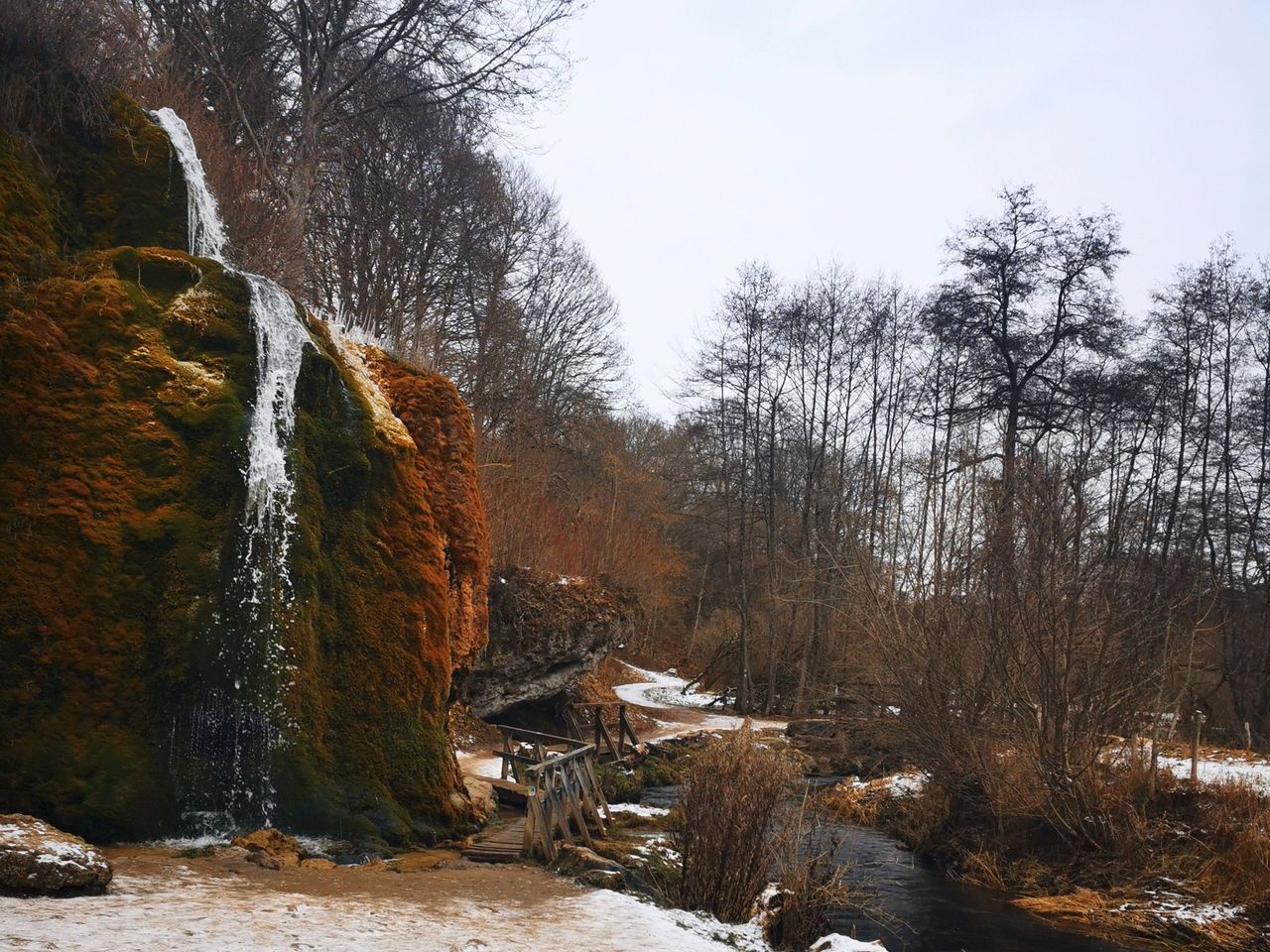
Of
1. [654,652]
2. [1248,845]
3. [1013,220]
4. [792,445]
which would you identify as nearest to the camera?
[1248,845]

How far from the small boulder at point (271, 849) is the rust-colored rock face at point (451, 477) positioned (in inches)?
144

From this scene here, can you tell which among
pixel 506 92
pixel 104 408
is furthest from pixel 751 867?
pixel 506 92

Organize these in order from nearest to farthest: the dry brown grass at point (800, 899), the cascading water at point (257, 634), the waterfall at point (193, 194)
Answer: the cascading water at point (257, 634)
the dry brown grass at point (800, 899)
the waterfall at point (193, 194)

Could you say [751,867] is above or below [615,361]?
below

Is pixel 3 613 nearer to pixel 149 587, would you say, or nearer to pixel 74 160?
pixel 149 587

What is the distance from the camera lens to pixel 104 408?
8023 mm

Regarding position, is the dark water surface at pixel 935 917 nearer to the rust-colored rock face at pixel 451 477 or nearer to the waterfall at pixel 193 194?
the rust-colored rock face at pixel 451 477

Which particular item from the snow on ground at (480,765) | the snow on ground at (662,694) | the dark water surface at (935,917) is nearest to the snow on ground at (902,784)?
the dark water surface at (935,917)

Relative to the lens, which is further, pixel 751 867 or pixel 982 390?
pixel 982 390

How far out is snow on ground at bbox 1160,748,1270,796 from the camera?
36.7 feet

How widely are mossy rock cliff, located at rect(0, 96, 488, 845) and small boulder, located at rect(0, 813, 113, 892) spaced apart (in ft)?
4.31

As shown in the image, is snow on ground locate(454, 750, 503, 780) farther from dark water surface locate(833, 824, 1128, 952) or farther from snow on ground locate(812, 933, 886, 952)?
→ snow on ground locate(812, 933, 886, 952)

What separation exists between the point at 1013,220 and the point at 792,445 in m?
14.8

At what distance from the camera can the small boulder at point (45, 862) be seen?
515cm
